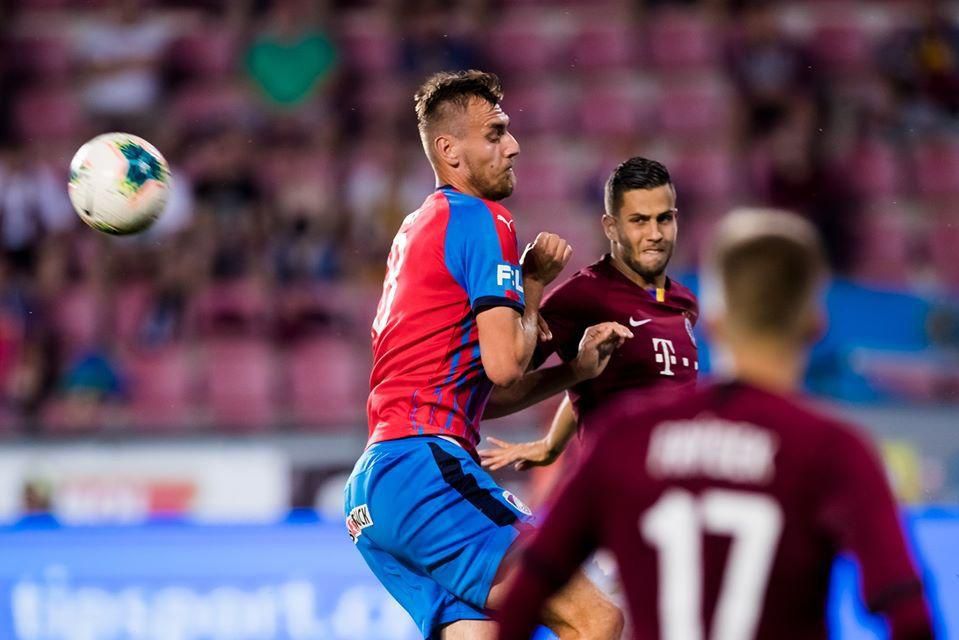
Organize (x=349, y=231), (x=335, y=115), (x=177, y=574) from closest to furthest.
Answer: (x=177, y=574) < (x=349, y=231) < (x=335, y=115)

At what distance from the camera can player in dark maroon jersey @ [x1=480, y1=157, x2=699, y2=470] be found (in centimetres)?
480

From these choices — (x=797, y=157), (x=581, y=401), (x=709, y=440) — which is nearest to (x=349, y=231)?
(x=797, y=157)

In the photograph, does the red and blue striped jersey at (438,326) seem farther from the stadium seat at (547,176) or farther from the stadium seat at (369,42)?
the stadium seat at (369,42)

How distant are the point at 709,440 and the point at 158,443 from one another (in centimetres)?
789

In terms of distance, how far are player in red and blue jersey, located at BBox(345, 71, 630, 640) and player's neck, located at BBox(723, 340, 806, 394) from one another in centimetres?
164

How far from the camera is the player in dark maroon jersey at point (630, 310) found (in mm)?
4805

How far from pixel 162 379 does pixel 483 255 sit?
758 cm

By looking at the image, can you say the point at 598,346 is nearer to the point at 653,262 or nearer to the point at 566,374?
the point at 566,374

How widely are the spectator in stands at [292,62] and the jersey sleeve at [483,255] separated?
347 inches

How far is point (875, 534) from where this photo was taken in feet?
7.64

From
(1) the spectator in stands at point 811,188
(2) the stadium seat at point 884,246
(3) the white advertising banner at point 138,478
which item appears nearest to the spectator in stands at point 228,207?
(3) the white advertising banner at point 138,478

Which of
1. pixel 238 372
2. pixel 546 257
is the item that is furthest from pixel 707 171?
pixel 546 257

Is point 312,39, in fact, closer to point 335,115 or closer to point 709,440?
point 335,115

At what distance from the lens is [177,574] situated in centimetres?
714
